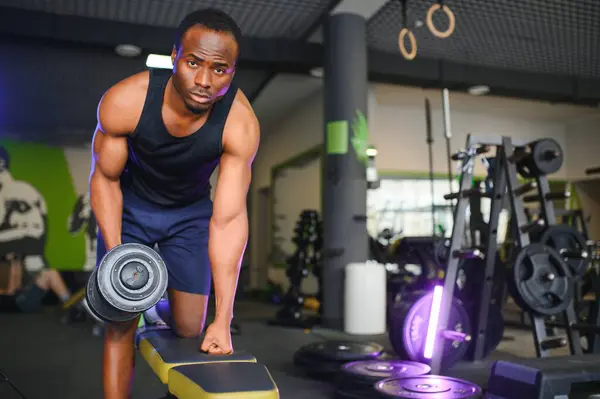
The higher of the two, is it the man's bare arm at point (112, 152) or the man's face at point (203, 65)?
the man's face at point (203, 65)

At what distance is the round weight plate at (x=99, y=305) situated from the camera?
4.58 ft

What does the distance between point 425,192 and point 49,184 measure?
5.53 meters

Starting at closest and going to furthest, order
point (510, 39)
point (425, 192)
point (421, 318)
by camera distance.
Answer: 1. point (421, 318)
2. point (510, 39)
3. point (425, 192)

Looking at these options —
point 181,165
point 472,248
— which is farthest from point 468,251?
point 181,165

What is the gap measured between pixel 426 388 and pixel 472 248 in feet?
3.57

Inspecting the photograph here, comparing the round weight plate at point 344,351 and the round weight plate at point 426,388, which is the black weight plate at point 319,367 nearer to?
the round weight plate at point 344,351

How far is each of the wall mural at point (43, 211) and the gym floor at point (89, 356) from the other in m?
2.14

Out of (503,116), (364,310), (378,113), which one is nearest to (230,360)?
(364,310)

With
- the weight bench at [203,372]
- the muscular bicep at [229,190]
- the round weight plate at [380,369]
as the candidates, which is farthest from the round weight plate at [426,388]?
the muscular bicep at [229,190]

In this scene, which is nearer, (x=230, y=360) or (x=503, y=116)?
(x=230, y=360)

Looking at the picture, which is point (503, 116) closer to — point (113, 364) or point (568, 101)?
point (568, 101)

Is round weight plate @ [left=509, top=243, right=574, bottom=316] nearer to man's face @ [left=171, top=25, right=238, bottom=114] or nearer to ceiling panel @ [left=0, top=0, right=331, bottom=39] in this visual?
man's face @ [left=171, top=25, right=238, bottom=114]

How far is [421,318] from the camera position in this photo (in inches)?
125

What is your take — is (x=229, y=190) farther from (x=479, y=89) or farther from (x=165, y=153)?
(x=479, y=89)
